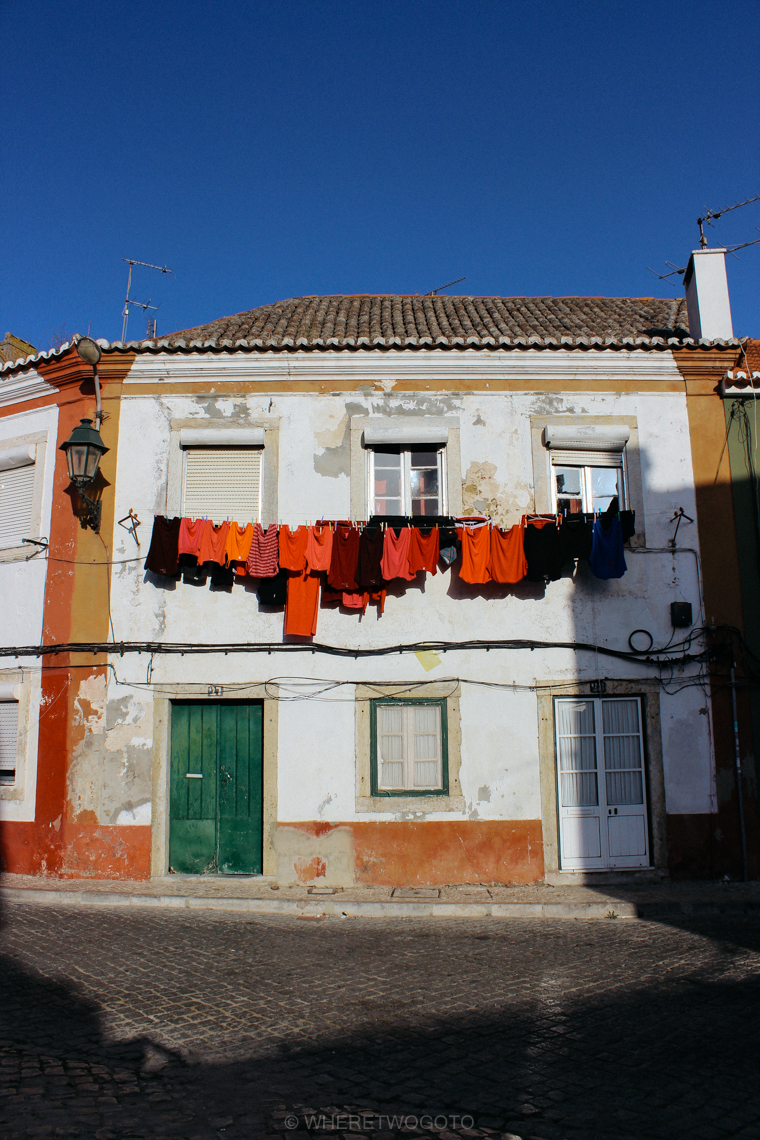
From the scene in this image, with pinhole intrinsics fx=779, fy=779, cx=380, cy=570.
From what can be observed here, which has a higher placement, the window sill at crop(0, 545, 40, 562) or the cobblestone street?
the window sill at crop(0, 545, 40, 562)

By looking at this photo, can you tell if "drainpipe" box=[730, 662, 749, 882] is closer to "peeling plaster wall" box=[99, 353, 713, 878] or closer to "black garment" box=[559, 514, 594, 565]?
"peeling plaster wall" box=[99, 353, 713, 878]

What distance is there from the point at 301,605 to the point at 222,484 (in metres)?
2.10

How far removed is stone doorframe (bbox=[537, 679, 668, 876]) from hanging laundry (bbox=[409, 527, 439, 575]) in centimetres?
213

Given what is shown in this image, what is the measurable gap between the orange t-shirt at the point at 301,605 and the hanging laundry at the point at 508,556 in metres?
2.31

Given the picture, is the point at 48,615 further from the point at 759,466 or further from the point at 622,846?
the point at 759,466

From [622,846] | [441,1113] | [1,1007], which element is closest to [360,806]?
[622,846]

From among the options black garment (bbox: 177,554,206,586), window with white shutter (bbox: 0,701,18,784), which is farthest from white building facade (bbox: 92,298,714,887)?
window with white shutter (bbox: 0,701,18,784)

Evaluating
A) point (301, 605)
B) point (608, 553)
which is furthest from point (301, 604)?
point (608, 553)

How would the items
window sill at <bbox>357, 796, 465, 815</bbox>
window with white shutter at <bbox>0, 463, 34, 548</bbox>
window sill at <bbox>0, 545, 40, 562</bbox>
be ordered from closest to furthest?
window sill at <bbox>357, 796, 465, 815</bbox>
window sill at <bbox>0, 545, 40, 562</bbox>
window with white shutter at <bbox>0, 463, 34, 548</bbox>

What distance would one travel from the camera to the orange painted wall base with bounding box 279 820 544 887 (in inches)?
379

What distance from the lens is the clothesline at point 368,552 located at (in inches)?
389

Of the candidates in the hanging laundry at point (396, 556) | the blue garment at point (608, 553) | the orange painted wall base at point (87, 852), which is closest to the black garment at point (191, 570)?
the hanging laundry at point (396, 556)

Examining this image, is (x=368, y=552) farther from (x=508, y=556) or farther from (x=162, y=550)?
(x=162, y=550)

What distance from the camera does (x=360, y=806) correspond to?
9.76 m
